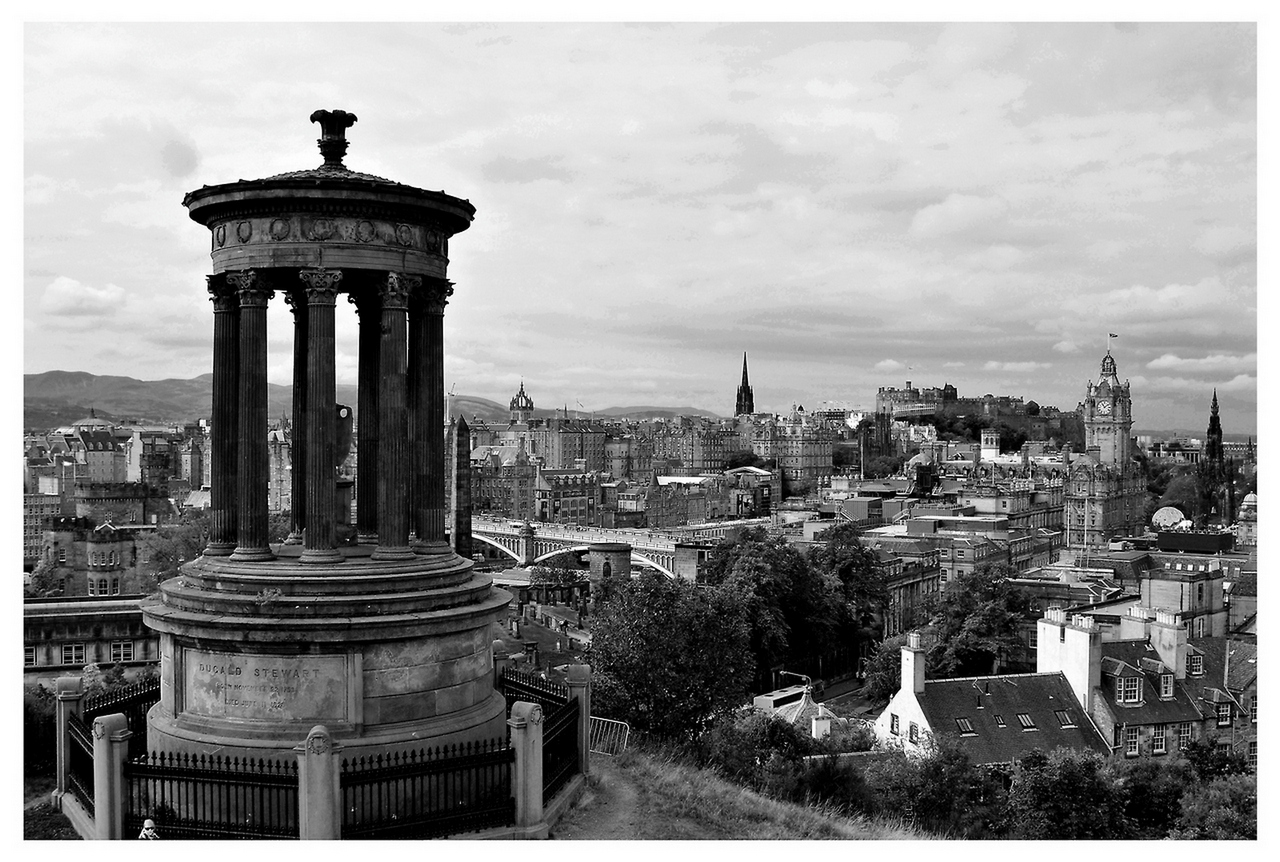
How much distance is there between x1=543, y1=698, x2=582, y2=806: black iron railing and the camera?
48.9ft

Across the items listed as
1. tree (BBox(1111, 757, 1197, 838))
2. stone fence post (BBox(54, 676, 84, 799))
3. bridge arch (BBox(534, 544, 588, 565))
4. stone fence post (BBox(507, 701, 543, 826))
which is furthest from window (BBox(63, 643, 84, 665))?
bridge arch (BBox(534, 544, 588, 565))

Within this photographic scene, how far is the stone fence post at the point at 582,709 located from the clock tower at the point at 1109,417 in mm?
164429

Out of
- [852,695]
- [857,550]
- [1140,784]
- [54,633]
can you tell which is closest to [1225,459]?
[857,550]

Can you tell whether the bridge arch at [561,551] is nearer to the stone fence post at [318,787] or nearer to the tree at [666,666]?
the tree at [666,666]

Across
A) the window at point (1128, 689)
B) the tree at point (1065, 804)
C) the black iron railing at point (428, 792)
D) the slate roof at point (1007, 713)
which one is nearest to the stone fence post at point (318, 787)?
the black iron railing at point (428, 792)

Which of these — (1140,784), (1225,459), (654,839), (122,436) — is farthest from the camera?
(122,436)

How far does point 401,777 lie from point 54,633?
1100 inches

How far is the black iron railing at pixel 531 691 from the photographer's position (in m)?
17.4

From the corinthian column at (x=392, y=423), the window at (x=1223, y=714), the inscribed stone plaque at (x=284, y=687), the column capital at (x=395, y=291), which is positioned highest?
the column capital at (x=395, y=291)

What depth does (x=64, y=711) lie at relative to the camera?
1600 cm

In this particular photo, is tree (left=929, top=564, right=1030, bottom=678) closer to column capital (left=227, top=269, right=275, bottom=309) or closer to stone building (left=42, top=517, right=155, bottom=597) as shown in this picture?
column capital (left=227, top=269, right=275, bottom=309)

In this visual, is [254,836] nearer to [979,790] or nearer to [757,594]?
[979,790]

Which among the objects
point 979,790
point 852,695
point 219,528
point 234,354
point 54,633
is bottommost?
point 852,695

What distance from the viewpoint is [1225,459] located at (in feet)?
444
